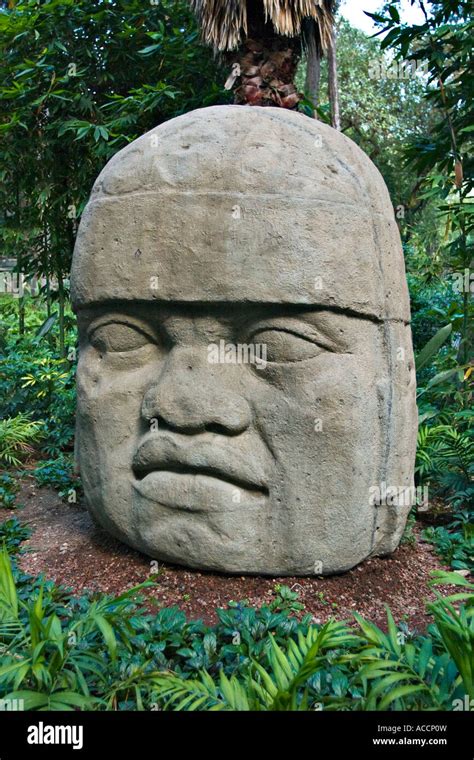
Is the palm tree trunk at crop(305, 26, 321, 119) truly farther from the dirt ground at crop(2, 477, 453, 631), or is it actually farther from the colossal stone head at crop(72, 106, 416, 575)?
the dirt ground at crop(2, 477, 453, 631)

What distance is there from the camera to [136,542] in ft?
10.7

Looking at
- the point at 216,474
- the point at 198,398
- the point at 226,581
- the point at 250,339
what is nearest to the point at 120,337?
the point at 198,398

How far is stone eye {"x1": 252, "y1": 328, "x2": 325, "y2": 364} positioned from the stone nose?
0.74ft

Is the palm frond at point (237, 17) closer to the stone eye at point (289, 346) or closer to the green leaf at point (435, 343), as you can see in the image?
the green leaf at point (435, 343)

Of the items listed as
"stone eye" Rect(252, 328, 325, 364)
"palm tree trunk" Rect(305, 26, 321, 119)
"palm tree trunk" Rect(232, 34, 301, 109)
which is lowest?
"stone eye" Rect(252, 328, 325, 364)

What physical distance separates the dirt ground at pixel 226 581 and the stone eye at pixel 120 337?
112 cm

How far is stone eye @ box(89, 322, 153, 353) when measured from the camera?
318 centimetres

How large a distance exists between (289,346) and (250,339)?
0.65ft

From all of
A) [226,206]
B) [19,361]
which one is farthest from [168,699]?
[19,361]

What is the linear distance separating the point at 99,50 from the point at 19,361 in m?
3.45

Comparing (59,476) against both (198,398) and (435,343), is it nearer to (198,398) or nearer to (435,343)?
(198,398)

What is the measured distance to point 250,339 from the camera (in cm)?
300

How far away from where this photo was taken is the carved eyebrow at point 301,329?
2895 mm

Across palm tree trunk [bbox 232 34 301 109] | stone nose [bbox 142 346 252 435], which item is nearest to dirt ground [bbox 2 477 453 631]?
stone nose [bbox 142 346 252 435]
